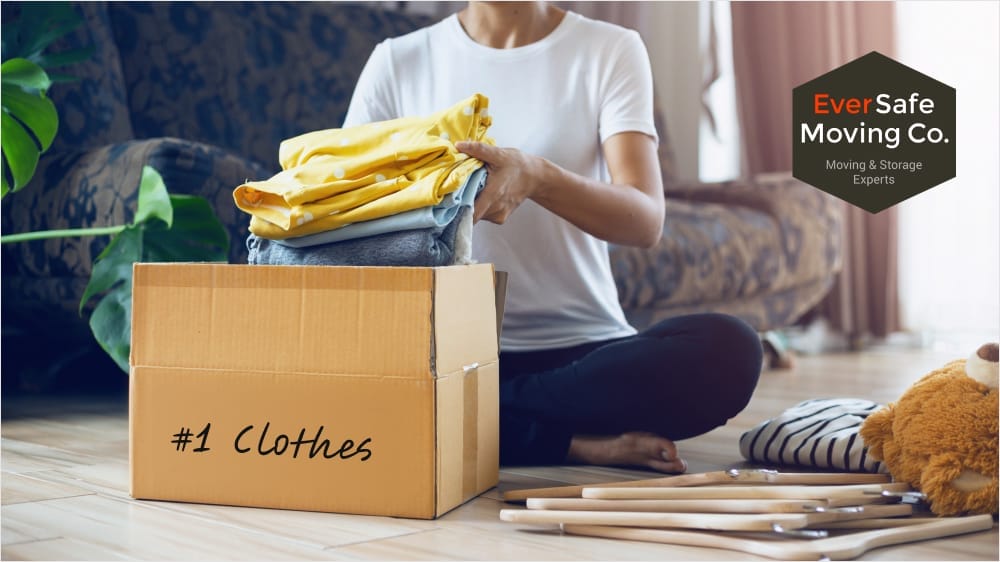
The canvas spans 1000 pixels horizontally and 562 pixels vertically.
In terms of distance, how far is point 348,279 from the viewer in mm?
1048

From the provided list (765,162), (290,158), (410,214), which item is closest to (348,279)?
(410,214)

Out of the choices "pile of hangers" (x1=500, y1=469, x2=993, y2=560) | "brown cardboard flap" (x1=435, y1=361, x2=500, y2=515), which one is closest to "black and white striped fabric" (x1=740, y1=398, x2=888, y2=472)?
"pile of hangers" (x1=500, y1=469, x2=993, y2=560)

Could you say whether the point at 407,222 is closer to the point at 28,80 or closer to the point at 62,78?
the point at 28,80

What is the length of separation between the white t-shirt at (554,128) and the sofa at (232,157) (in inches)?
20.2

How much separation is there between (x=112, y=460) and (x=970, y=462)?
1.04 metres

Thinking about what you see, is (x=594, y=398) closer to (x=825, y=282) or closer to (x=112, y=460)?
(x=112, y=460)

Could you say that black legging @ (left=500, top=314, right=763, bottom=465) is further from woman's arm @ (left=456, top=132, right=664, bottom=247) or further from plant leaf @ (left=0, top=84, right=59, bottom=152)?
plant leaf @ (left=0, top=84, right=59, bottom=152)

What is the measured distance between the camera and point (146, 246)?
1686mm

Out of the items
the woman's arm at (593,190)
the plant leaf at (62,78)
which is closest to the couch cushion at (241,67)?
the plant leaf at (62,78)

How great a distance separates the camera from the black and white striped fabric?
4.33 feet

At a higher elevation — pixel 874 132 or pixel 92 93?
pixel 92 93

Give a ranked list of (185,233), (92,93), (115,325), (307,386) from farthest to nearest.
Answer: (92,93)
(185,233)
(115,325)
(307,386)

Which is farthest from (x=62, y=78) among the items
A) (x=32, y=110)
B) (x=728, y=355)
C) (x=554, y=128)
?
(x=728, y=355)

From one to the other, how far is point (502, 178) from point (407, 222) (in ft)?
0.51
